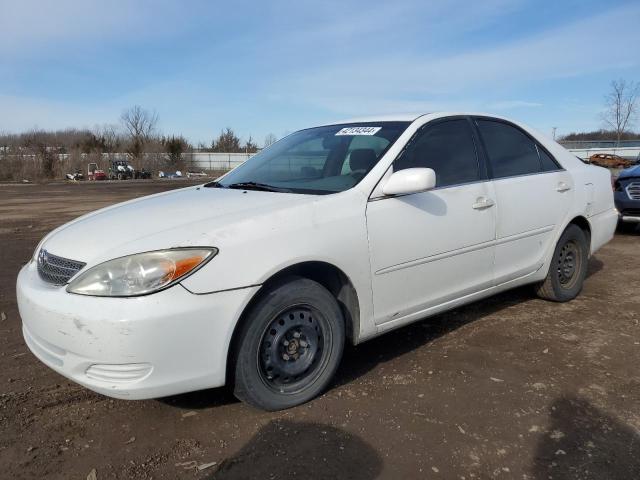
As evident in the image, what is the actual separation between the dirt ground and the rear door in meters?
0.60

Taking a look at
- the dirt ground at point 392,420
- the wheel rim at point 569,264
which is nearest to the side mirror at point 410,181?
the dirt ground at point 392,420

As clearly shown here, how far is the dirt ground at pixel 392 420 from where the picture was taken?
7.88 feet

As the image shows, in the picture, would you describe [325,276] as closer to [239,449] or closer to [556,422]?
[239,449]

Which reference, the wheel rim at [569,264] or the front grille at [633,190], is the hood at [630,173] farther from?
the wheel rim at [569,264]

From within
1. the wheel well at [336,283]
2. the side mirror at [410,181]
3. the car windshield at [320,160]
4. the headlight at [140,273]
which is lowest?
the wheel well at [336,283]

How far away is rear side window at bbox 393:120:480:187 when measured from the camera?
3.46 m

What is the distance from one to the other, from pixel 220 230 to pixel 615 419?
7.44ft

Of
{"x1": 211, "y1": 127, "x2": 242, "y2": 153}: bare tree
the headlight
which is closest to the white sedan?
the headlight

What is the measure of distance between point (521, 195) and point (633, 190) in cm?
555

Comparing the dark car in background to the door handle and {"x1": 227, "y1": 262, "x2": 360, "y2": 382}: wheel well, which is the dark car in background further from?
{"x1": 227, "y1": 262, "x2": 360, "y2": 382}: wheel well

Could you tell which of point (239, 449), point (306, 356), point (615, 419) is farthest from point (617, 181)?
point (239, 449)

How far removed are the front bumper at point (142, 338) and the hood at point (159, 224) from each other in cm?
24

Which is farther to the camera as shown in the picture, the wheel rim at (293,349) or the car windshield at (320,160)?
the car windshield at (320,160)

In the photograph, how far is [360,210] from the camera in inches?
119
